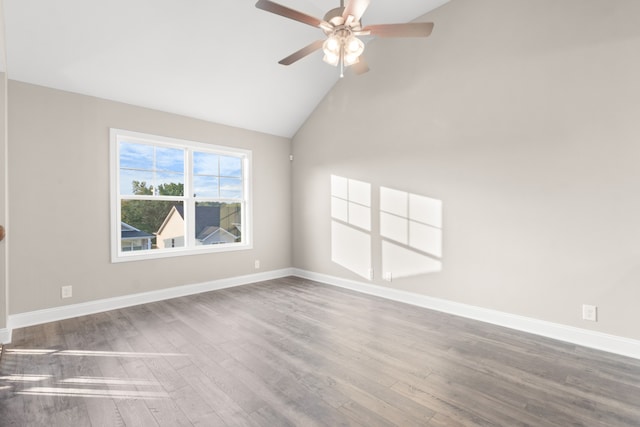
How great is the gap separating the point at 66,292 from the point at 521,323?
199 inches

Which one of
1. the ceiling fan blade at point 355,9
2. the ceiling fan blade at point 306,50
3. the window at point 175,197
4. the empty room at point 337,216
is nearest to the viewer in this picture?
the ceiling fan blade at point 355,9

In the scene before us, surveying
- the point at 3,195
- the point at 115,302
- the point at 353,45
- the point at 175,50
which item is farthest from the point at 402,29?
the point at 115,302

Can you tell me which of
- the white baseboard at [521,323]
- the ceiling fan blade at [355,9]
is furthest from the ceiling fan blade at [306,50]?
the white baseboard at [521,323]

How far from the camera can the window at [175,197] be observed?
158 inches

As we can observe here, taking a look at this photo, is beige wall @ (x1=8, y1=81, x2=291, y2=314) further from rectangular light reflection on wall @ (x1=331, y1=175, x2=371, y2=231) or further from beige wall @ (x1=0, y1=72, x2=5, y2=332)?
rectangular light reflection on wall @ (x1=331, y1=175, x2=371, y2=231)

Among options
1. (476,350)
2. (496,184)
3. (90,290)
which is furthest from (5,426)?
(496,184)

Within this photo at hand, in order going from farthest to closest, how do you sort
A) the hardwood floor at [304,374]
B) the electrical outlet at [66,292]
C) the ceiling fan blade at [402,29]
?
the electrical outlet at [66,292] → the ceiling fan blade at [402,29] → the hardwood floor at [304,374]

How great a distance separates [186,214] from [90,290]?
1499 millimetres

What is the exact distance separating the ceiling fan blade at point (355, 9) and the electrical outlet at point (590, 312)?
3.24 meters

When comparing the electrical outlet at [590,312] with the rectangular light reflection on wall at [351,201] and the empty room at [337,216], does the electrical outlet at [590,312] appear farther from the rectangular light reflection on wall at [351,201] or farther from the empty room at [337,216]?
the rectangular light reflection on wall at [351,201]

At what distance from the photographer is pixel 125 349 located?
2.76m

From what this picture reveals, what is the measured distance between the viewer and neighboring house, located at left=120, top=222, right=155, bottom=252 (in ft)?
13.2

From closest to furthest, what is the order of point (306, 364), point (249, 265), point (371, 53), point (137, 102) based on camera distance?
1. point (306, 364)
2. point (137, 102)
3. point (371, 53)
4. point (249, 265)

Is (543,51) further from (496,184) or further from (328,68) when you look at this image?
(328,68)
